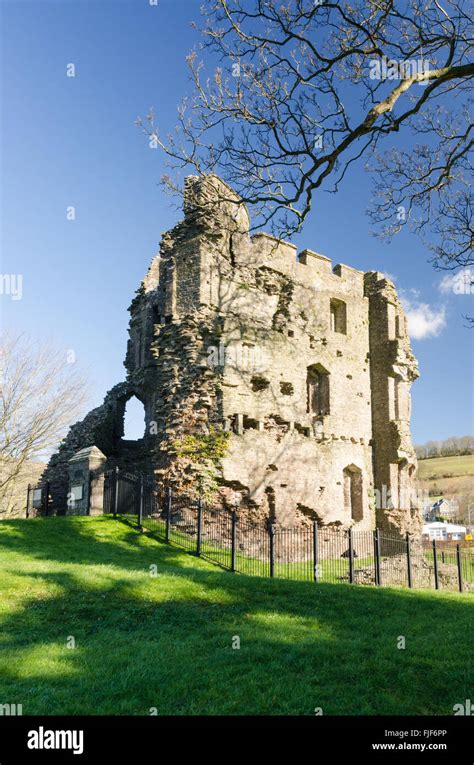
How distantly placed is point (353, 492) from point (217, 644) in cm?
1997

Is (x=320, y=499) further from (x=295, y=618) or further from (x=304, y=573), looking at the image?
(x=295, y=618)

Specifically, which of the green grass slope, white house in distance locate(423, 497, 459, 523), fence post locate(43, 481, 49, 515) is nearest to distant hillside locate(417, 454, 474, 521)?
the green grass slope

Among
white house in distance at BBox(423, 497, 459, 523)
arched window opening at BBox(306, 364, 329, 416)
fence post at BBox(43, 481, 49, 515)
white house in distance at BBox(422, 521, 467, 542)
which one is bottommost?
white house in distance at BBox(422, 521, 467, 542)

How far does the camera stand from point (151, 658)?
673 centimetres

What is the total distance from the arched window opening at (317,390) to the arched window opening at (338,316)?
2732mm

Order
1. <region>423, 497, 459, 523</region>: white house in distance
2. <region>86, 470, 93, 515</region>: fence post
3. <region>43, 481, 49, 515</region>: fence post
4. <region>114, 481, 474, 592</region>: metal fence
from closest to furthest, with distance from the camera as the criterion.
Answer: <region>114, 481, 474, 592</region>: metal fence
<region>86, 470, 93, 515</region>: fence post
<region>43, 481, 49, 515</region>: fence post
<region>423, 497, 459, 523</region>: white house in distance

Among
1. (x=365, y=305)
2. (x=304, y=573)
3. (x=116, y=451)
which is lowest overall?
(x=304, y=573)

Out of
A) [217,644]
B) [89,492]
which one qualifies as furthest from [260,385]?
[217,644]

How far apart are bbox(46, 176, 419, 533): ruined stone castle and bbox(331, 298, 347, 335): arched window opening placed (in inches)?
2.7

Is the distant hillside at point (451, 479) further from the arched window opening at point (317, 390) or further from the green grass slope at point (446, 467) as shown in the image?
the arched window opening at point (317, 390)

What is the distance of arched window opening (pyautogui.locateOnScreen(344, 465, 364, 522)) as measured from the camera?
Answer: 2611 cm

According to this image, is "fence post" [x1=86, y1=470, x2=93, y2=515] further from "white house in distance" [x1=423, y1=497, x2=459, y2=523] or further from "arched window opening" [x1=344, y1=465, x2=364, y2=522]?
"white house in distance" [x1=423, y1=497, x2=459, y2=523]

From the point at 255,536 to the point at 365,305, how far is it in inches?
544
